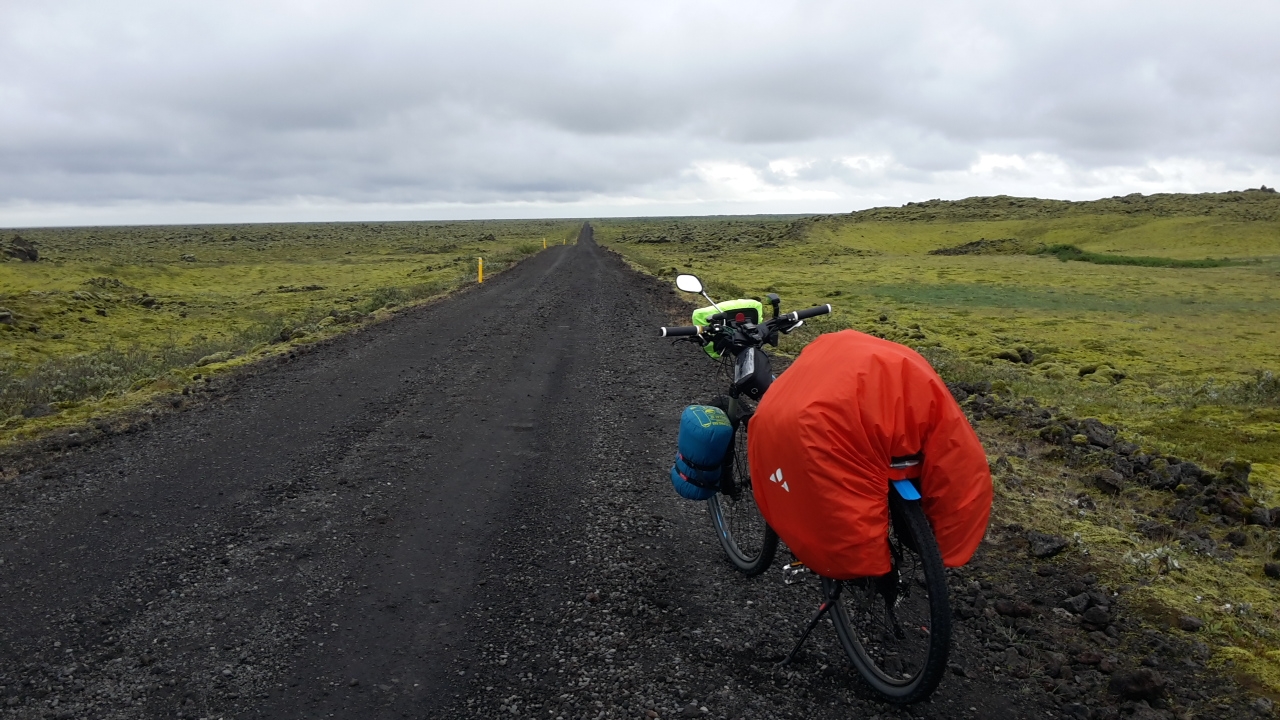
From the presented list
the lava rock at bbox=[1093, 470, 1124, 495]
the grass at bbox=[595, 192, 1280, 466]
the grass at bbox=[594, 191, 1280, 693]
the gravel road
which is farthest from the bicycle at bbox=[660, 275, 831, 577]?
the grass at bbox=[595, 192, 1280, 466]

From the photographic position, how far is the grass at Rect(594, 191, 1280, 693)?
466 cm

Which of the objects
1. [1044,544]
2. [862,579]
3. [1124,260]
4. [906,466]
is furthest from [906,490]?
[1124,260]

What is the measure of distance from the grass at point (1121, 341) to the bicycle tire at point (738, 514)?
1929 mm

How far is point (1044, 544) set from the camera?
16.0ft

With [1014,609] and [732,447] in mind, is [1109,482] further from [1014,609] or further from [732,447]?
[732,447]

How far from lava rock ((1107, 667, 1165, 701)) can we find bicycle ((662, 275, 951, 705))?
82 centimetres

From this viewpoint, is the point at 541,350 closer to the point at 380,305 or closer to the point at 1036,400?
the point at 1036,400

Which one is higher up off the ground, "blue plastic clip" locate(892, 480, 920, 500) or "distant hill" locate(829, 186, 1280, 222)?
"distant hill" locate(829, 186, 1280, 222)

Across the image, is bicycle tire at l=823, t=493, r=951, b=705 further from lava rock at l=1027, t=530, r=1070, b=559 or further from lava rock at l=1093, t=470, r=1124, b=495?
lava rock at l=1093, t=470, r=1124, b=495

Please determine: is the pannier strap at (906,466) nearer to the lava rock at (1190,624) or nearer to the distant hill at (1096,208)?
the lava rock at (1190,624)

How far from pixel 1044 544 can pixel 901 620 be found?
60.9 inches

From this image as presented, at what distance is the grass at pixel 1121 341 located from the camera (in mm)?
4664

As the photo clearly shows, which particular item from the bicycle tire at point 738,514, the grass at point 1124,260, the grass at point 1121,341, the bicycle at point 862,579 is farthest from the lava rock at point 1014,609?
the grass at point 1124,260

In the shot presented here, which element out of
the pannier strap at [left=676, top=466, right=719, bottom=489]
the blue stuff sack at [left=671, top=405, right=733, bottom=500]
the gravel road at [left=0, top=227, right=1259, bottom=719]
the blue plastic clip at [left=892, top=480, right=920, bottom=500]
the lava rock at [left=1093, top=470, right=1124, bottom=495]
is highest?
the blue plastic clip at [left=892, top=480, right=920, bottom=500]
